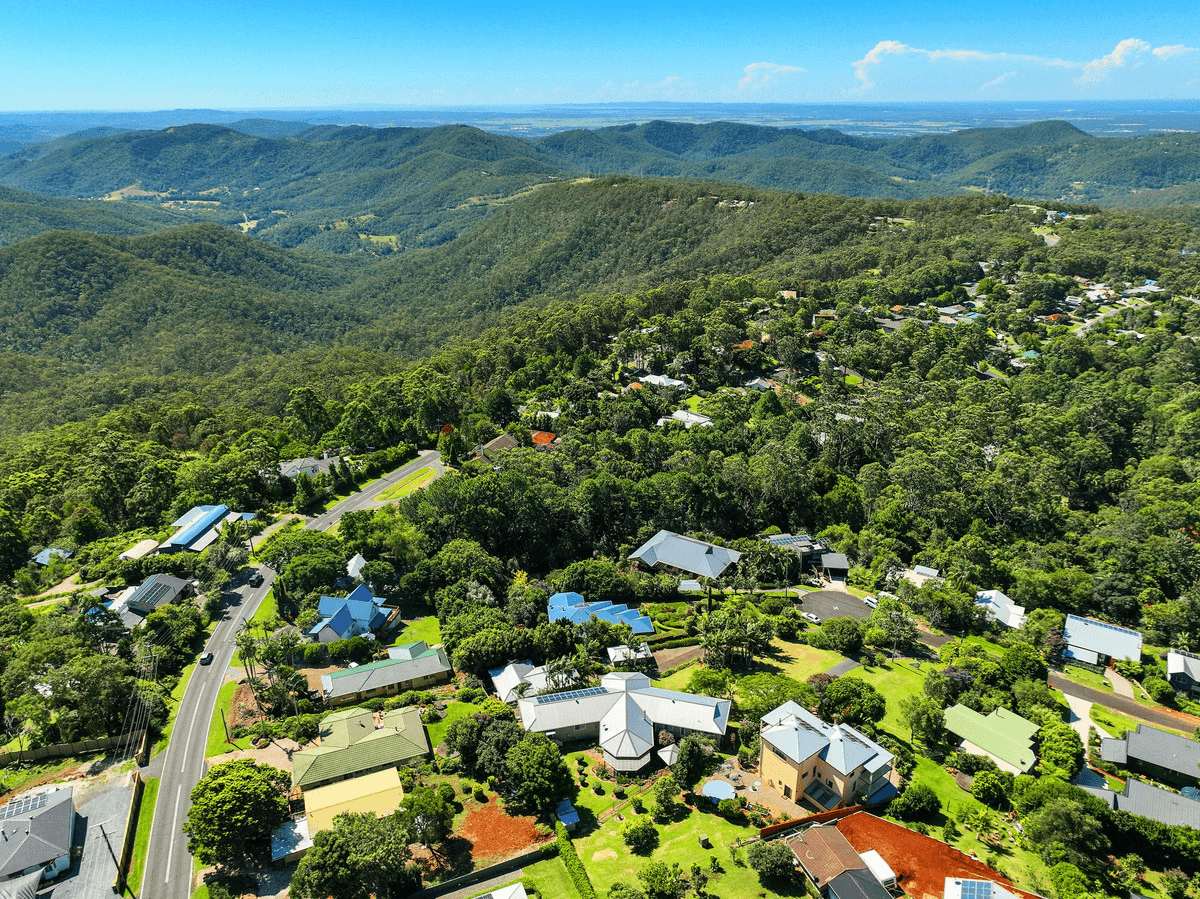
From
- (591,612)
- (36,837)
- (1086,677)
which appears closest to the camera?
A: (36,837)

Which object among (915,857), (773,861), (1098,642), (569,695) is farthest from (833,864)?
(1098,642)

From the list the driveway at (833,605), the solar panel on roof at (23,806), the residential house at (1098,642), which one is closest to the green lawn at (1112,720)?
the residential house at (1098,642)

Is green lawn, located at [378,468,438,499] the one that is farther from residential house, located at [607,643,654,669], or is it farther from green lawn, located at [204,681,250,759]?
residential house, located at [607,643,654,669]

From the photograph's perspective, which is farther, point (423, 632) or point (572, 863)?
point (423, 632)

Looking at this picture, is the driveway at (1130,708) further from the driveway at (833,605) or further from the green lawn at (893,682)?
the driveway at (833,605)

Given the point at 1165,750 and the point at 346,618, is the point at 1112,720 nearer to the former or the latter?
the point at 1165,750

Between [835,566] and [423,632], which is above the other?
[835,566]

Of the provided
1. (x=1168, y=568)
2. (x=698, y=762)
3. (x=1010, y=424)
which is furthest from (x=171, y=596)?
(x=1010, y=424)

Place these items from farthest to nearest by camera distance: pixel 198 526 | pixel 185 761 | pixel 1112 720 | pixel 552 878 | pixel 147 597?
pixel 198 526 → pixel 147 597 → pixel 1112 720 → pixel 185 761 → pixel 552 878

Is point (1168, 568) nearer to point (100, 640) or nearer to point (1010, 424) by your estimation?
point (1010, 424)
